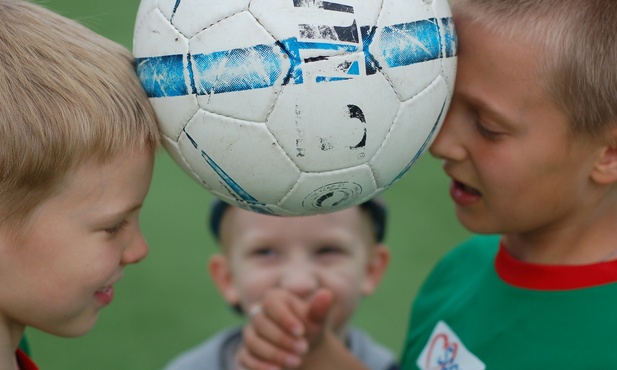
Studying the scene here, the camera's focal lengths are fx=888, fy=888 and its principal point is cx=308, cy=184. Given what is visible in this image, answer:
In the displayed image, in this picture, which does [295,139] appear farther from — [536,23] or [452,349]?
[452,349]

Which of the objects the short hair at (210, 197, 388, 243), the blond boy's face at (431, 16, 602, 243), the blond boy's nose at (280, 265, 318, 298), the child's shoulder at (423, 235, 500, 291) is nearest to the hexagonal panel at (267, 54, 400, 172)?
the blond boy's face at (431, 16, 602, 243)

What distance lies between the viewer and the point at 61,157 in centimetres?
173

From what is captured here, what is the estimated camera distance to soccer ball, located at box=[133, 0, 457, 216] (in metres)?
1.62

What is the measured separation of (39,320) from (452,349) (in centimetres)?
96

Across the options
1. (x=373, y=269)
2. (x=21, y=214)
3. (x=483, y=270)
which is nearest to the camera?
(x=21, y=214)

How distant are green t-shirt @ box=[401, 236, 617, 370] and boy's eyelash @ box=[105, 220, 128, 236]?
2.75 feet

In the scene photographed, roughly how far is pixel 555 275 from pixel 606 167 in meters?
0.27

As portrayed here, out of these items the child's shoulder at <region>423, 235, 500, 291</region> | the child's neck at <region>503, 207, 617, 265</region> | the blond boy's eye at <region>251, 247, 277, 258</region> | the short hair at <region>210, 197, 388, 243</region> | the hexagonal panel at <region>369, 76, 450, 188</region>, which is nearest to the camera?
the hexagonal panel at <region>369, 76, 450, 188</region>

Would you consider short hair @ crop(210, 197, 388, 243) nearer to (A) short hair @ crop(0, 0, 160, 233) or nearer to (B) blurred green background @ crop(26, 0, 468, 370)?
(B) blurred green background @ crop(26, 0, 468, 370)

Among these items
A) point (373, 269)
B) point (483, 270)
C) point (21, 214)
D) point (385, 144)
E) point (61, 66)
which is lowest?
point (373, 269)

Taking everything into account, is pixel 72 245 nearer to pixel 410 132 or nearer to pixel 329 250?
pixel 410 132

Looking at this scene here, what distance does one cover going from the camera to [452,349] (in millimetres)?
2141

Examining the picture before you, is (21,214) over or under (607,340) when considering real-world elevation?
over

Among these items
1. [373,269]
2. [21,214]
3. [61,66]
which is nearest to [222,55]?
[61,66]
